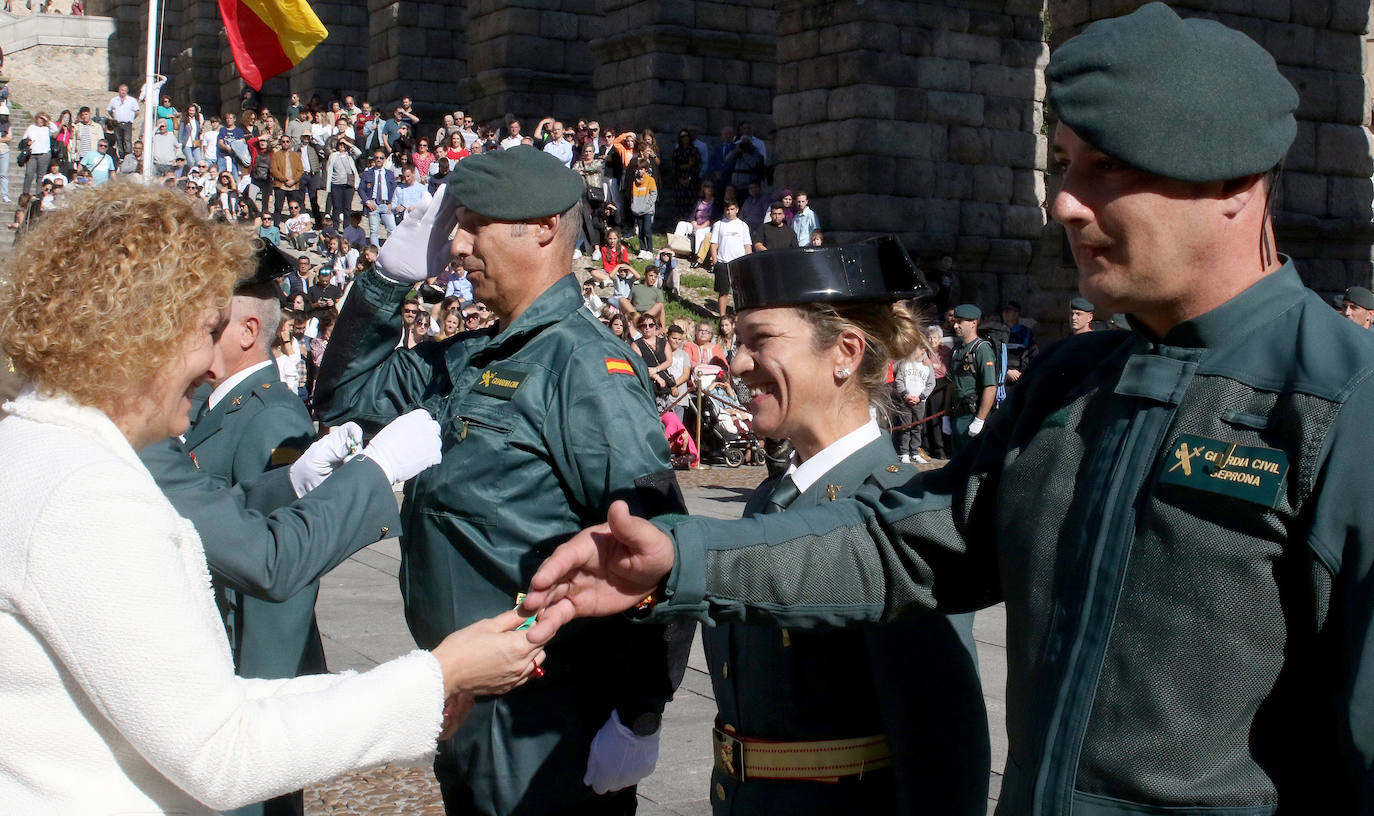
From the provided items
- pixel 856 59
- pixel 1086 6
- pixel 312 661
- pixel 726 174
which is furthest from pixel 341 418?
pixel 726 174

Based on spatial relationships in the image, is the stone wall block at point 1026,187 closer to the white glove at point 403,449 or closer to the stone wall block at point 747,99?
the stone wall block at point 747,99

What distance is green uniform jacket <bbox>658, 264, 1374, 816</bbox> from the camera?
1.58 meters

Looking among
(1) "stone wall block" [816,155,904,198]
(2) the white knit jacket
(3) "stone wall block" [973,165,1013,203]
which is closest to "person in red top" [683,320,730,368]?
(1) "stone wall block" [816,155,904,198]

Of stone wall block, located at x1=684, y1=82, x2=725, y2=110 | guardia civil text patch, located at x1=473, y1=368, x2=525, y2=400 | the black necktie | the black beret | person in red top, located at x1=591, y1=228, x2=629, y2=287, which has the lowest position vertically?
the black necktie

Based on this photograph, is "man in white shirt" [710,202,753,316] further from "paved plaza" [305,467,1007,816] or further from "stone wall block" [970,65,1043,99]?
"paved plaza" [305,467,1007,816]

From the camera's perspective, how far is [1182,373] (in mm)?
1754

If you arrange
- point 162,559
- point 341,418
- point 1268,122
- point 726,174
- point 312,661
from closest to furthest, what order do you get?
point 1268,122 → point 162,559 → point 312,661 → point 341,418 → point 726,174

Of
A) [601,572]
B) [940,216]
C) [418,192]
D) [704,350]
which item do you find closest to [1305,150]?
[940,216]

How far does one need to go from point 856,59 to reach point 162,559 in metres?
17.4

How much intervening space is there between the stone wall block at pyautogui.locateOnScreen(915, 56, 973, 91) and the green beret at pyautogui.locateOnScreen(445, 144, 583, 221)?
16233 millimetres

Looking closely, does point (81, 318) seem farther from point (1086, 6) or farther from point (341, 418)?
point (1086, 6)

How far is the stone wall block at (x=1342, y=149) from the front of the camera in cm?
1739

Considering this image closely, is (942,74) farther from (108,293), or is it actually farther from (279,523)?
(108,293)

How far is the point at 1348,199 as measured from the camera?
17.7 meters
